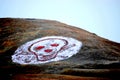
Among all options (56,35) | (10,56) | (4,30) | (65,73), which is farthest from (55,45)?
(4,30)

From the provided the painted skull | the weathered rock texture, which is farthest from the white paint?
the weathered rock texture

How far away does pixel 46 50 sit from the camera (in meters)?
5.52

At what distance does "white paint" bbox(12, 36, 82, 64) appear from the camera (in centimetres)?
508

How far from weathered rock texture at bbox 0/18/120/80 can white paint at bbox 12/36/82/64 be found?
169mm

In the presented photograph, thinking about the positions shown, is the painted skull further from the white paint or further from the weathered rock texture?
the weathered rock texture

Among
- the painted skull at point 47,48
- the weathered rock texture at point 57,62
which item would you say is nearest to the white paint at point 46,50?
the painted skull at point 47,48

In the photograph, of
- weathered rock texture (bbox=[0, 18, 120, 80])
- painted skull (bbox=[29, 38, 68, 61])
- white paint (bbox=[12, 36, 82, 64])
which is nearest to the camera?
weathered rock texture (bbox=[0, 18, 120, 80])

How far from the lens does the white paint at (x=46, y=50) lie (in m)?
5.08

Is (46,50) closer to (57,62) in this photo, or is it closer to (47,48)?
(47,48)

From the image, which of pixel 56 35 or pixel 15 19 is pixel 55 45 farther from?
pixel 15 19

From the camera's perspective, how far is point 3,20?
26.2 ft

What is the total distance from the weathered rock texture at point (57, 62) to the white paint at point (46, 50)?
169mm

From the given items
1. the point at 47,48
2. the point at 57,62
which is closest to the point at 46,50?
the point at 47,48

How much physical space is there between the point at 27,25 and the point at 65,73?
3.42 meters
